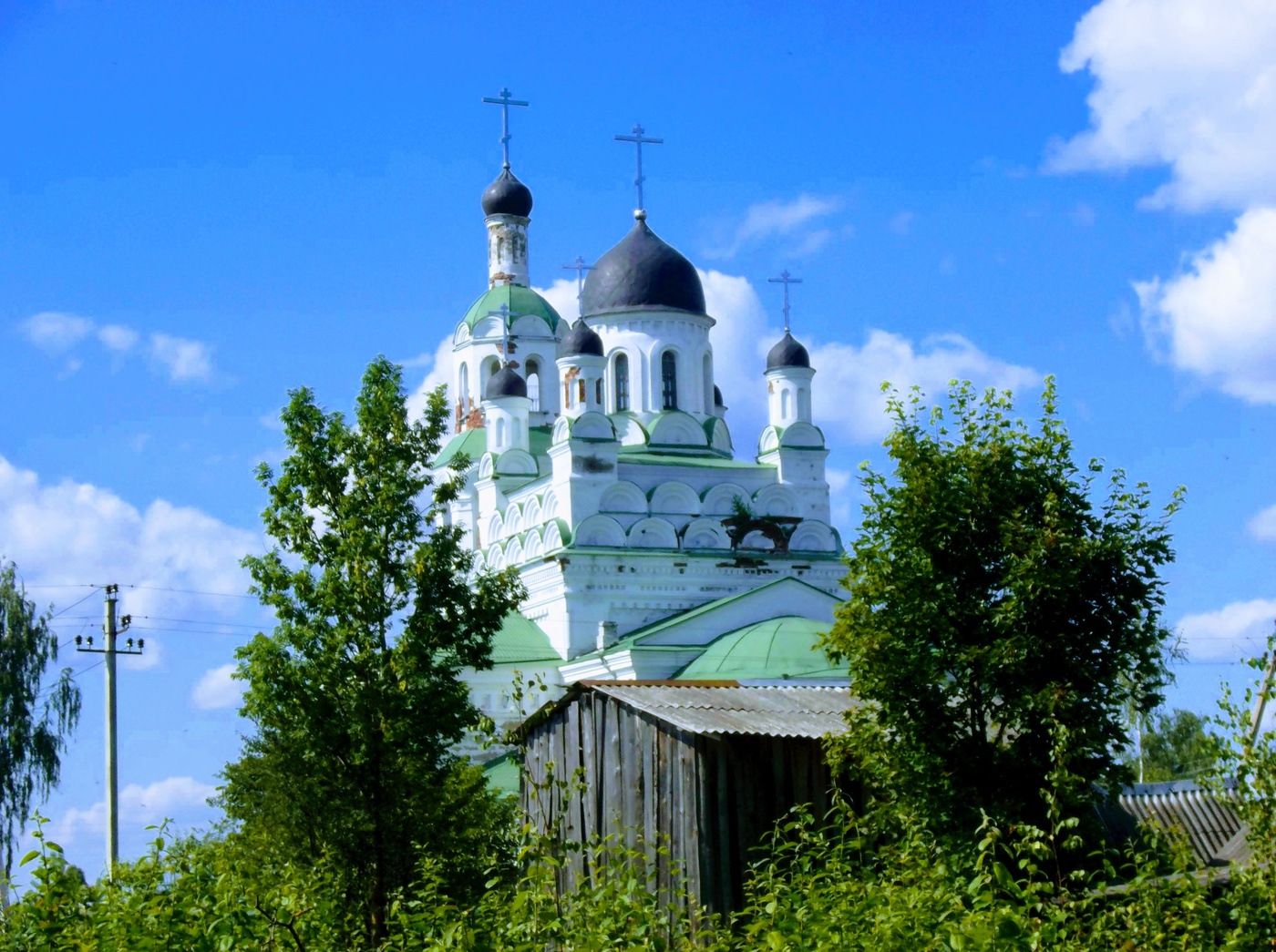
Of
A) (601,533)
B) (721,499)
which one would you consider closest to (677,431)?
(721,499)

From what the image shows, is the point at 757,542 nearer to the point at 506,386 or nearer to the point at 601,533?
the point at 601,533

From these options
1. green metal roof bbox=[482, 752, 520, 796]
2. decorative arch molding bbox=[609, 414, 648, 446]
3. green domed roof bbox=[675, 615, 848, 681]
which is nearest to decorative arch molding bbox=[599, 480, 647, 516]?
decorative arch molding bbox=[609, 414, 648, 446]

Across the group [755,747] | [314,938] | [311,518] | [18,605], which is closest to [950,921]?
[314,938]

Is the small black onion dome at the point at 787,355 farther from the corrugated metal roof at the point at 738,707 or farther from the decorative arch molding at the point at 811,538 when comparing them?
the corrugated metal roof at the point at 738,707

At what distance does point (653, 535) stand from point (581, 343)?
4218mm

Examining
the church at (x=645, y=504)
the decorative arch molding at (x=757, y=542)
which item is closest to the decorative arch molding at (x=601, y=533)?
the church at (x=645, y=504)

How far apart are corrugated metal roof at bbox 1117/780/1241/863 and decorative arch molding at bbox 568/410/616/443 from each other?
745 inches

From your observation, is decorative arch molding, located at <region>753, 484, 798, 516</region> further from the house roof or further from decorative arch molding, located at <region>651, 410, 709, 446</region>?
the house roof

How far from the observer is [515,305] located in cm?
4053

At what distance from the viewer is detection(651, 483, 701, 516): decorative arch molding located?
3425cm

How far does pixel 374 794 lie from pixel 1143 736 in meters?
25.5

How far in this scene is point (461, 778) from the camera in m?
14.1

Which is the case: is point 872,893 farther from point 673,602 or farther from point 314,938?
point 673,602

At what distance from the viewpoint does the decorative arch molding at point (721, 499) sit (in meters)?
34.7
